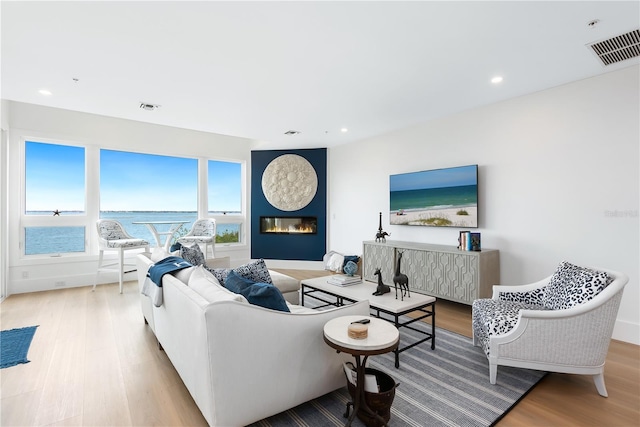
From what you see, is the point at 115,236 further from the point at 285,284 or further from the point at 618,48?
the point at 618,48

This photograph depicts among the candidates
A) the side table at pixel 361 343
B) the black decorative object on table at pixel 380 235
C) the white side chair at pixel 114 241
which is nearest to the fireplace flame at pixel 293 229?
the black decorative object on table at pixel 380 235

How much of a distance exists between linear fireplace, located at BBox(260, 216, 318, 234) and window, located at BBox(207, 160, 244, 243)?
59 cm

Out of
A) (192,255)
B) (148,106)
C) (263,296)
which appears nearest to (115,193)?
(148,106)

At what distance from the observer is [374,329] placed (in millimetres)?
1688

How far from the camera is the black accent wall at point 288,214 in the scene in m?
6.23

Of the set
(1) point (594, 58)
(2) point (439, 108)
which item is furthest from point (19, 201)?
(1) point (594, 58)

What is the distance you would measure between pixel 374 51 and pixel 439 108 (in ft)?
5.82

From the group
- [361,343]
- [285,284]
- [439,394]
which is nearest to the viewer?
[361,343]

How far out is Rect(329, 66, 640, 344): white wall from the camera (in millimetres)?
2771

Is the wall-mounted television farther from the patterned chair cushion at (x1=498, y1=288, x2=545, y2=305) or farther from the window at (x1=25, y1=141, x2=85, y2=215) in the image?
the window at (x1=25, y1=141, x2=85, y2=215)

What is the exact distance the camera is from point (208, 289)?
175cm

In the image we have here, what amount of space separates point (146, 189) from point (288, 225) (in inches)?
114

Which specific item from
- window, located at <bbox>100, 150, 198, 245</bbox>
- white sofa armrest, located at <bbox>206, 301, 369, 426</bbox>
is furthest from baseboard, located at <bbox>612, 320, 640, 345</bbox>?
window, located at <bbox>100, 150, 198, 245</bbox>

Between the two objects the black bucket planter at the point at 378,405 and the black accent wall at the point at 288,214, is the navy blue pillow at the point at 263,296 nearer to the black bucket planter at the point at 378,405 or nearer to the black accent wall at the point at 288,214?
the black bucket planter at the point at 378,405
